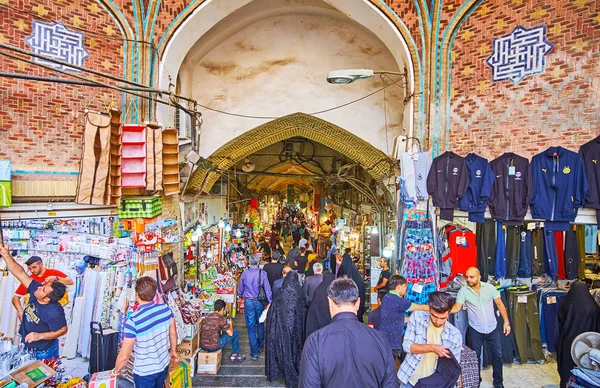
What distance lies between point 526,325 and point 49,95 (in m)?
7.87

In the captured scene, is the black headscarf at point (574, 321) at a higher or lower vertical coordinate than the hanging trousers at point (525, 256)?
lower

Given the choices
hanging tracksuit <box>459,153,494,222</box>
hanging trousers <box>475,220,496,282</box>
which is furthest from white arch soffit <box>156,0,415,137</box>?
hanging trousers <box>475,220,496,282</box>

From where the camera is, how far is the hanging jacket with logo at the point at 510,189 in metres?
5.20

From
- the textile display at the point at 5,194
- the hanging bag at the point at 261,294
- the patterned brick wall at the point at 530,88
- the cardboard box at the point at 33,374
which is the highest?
the patterned brick wall at the point at 530,88

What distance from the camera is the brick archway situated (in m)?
8.70

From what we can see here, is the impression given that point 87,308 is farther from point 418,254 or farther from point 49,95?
point 418,254

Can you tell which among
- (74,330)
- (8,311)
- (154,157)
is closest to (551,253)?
(154,157)

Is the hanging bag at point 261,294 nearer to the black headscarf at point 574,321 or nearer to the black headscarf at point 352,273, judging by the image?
the black headscarf at point 352,273

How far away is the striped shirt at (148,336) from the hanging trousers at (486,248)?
445 cm

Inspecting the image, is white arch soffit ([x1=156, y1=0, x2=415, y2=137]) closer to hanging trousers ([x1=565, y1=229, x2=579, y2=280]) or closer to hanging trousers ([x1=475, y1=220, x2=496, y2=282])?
hanging trousers ([x1=475, y1=220, x2=496, y2=282])

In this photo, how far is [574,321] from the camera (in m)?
4.42

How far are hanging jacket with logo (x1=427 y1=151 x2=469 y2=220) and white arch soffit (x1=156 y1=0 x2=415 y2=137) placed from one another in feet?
3.39

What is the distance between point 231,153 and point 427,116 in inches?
184

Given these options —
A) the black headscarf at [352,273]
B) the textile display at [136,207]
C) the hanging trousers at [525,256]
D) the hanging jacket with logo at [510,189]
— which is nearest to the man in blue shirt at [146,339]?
the textile display at [136,207]
